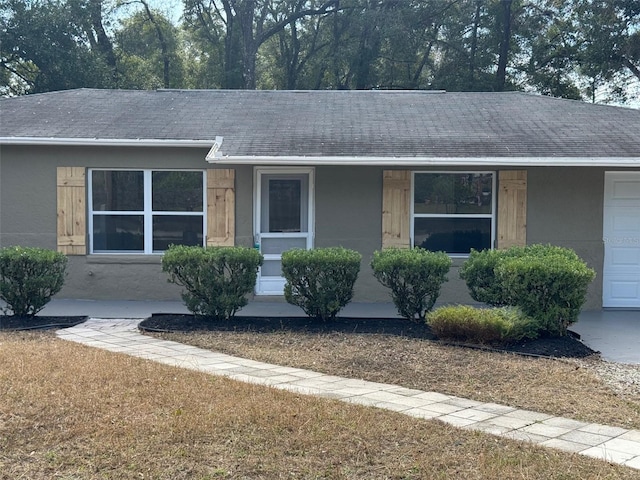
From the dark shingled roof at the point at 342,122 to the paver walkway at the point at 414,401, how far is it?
3.93 metres

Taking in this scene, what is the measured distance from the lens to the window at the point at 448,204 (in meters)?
11.7

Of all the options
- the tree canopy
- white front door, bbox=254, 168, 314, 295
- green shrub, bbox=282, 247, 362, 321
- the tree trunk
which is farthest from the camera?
the tree trunk

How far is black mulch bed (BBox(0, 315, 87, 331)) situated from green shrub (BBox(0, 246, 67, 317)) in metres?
0.16

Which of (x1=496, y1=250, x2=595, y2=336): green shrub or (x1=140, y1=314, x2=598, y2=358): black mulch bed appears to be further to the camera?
(x1=140, y1=314, x2=598, y2=358): black mulch bed

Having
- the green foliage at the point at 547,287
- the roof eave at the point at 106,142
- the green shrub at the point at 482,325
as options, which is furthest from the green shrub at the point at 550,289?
the roof eave at the point at 106,142

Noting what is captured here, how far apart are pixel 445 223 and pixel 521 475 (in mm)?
7771

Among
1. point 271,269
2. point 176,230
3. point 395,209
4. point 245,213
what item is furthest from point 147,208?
point 395,209

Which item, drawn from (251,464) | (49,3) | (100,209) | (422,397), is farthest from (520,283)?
(49,3)

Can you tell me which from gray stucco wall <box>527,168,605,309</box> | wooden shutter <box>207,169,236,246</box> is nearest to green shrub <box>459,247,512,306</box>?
gray stucco wall <box>527,168,605,309</box>

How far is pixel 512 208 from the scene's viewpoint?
455 inches

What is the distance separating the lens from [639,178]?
11586 millimetres

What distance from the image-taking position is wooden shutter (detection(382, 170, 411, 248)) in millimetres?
11578

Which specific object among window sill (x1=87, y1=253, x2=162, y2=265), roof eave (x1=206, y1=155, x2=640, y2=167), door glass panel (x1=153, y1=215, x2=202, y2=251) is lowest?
window sill (x1=87, y1=253, x2=162, y2=265)

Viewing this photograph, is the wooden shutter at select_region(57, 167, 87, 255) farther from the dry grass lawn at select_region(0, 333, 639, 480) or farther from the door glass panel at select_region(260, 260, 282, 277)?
the dry grass lawn at select_region(0, 333, 639, 480)
